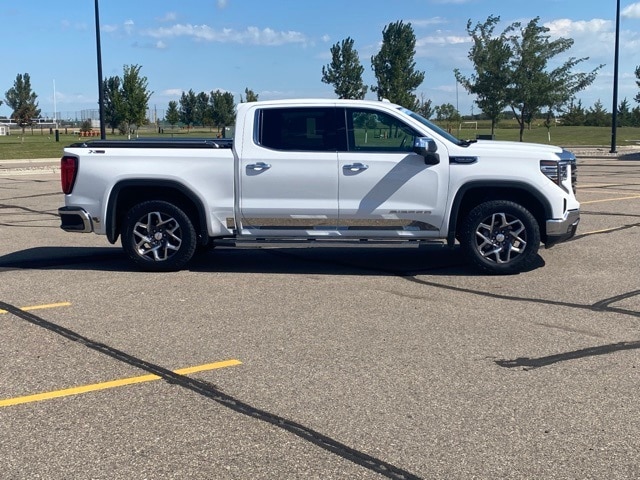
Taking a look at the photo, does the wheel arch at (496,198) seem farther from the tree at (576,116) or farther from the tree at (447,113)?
the tree at (576,116)

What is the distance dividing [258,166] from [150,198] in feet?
4.42

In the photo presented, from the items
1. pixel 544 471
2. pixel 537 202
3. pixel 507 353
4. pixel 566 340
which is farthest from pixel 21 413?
pixel 537 202

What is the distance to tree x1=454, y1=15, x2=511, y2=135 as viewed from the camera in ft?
118

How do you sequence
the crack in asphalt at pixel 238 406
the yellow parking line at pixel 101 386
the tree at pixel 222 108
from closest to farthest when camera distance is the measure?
the crack in asphalt at pixel 238 406 < the yellow parking line at pixel 101 386 < the tree at pixel 222 108

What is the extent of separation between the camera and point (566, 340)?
19.7 feet

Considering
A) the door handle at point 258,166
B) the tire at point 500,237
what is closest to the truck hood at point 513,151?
the tire at point 500,237

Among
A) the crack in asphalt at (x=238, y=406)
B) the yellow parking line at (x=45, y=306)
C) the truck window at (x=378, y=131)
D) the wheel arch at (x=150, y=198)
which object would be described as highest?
the truck window at (x=378, y=131)

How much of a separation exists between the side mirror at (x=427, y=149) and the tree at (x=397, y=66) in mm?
39937

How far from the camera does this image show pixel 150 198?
28.9 feet

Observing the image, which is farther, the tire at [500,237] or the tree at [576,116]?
the tree at [576,116]

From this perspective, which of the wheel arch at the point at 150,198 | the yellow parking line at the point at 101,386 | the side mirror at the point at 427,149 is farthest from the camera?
the wheel arch at the point at 150,198

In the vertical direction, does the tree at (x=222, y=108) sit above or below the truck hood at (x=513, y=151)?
above

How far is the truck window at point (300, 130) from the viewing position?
8.55 m

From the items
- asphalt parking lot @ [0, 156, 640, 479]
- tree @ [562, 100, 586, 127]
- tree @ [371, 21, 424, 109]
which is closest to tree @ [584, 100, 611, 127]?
tree @ [562, 100, 586, 127]
